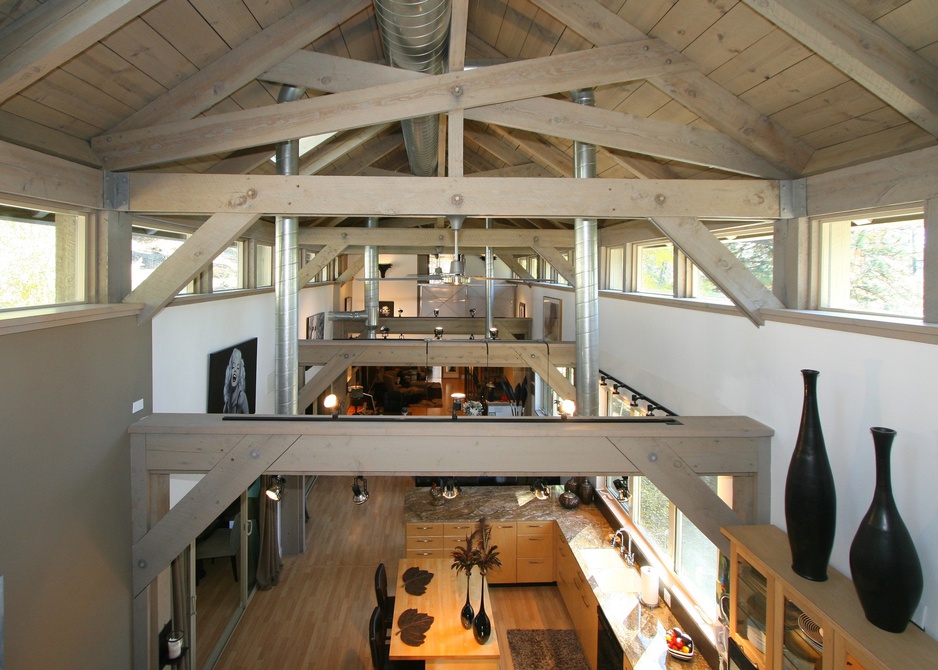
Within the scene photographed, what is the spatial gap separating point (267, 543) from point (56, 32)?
5621 mm

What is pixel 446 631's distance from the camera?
4766 mm

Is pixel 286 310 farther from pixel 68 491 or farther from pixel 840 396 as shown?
pixel 840 396

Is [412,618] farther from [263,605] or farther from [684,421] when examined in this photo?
[684,421]

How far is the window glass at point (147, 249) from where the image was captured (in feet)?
13.7

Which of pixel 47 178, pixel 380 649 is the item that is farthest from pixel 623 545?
pixel 47 178

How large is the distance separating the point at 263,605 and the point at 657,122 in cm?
621

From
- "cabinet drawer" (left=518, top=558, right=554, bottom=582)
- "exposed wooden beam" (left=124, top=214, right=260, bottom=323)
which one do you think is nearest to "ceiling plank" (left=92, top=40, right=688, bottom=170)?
"exposed wooden beam" (left=124, top=214, right=260, bottom=323)

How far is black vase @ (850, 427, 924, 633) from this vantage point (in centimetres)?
194

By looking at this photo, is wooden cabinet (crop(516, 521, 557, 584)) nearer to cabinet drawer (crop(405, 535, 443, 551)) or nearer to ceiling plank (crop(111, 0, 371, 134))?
cabinet drawer (crop(405, 535, 443, 551))

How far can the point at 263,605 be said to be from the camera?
20.1 feet

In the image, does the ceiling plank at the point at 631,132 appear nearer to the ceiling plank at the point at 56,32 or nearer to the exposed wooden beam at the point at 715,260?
the exposed wooden beam at the point at 715,260

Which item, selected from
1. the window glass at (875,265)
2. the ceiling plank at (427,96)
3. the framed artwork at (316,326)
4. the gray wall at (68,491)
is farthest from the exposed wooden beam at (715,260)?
the framed artwork at (316,326)

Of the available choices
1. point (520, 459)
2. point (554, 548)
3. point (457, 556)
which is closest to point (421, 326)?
point (554, 548)

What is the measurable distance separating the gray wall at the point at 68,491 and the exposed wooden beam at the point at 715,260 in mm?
3253
